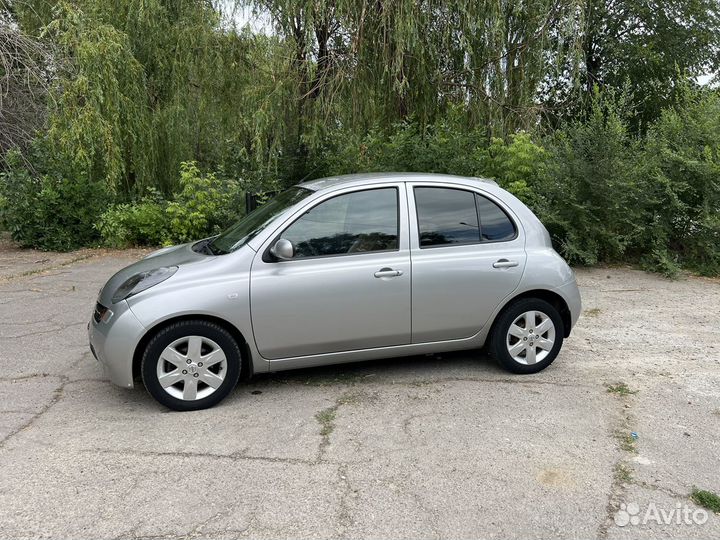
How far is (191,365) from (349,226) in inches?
61.2

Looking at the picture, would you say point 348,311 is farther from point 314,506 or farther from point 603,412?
point 603,412

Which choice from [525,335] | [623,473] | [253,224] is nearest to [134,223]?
[253,224]

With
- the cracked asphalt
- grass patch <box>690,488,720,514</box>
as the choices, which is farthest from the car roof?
grass patch <box>690,488,720,514</box>

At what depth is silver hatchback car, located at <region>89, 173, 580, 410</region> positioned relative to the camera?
13.6 ft

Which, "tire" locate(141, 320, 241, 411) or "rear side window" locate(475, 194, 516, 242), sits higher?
"rear side window" locate(475, 194, 516, 242)

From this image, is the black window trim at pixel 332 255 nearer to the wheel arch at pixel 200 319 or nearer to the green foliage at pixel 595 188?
the wheel arch at pixel 200 319

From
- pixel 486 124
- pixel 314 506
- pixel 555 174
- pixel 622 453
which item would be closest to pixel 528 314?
pixel 622 453

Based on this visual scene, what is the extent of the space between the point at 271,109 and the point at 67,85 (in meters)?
3.60

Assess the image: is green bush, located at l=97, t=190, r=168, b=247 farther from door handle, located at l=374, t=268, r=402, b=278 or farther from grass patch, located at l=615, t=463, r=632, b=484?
grass patch, located at l=615, t=463, r=632, b=484

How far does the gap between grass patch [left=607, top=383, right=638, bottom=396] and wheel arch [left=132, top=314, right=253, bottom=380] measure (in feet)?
9.23

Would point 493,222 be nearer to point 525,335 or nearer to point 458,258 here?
point 458,258

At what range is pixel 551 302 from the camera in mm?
5031

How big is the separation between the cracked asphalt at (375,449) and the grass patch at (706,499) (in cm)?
4

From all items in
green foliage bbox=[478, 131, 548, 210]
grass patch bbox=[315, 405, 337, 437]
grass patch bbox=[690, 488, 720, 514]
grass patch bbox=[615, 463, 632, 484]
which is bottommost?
grass patch bbox=[690, 488, 720, 514]
